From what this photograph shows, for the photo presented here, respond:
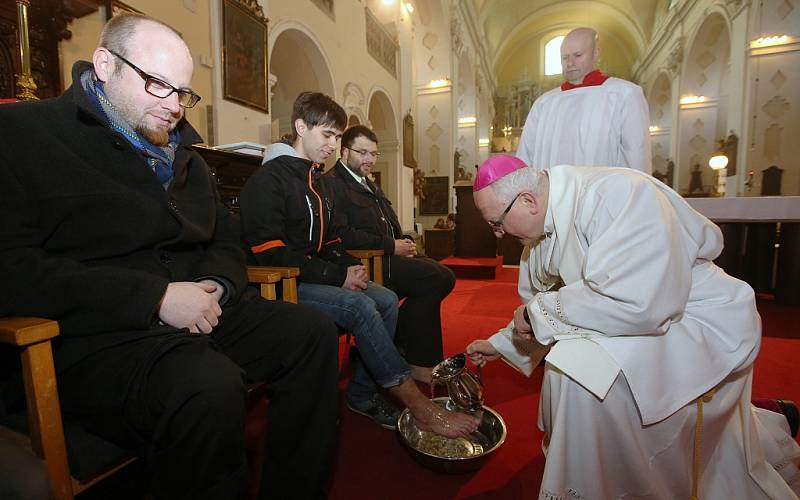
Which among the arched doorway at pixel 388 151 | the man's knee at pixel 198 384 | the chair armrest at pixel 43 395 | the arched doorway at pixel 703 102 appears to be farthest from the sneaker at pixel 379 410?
the arched doorway at pixel 703 102

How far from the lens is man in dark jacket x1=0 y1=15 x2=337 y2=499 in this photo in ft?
3.52

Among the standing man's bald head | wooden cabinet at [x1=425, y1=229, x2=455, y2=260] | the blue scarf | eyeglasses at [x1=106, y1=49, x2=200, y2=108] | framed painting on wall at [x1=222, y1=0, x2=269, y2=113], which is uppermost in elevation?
framed painting on wall at [x1=222, y1=0, x2=269, y2=113]

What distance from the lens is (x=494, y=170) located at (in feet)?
4.94

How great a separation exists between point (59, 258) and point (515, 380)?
2449 mm

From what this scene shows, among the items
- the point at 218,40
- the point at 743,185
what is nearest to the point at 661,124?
the point at 743,185

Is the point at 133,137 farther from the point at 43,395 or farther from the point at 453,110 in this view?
the point at 453,110

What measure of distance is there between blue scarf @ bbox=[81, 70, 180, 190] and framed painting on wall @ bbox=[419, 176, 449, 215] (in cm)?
1103

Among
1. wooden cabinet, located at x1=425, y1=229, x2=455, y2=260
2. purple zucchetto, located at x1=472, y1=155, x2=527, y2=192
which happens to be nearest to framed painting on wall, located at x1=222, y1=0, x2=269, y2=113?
purple zucchetto, located at x1=472, y1=155, x2=527, y2=192

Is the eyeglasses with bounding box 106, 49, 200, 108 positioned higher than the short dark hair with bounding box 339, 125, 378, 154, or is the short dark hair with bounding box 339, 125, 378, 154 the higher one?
the short dark hair with bounding box 339, 125, 378, 154

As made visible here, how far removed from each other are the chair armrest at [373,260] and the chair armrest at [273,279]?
78cm

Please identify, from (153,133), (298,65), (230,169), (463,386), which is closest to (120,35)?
(153,133)

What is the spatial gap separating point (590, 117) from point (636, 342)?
5.85ft

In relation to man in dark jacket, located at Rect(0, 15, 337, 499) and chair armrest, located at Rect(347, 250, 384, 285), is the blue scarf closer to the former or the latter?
man in dark jacket, located at Rect(0, 15, 337, 499)

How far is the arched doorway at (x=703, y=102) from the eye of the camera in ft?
41.3
